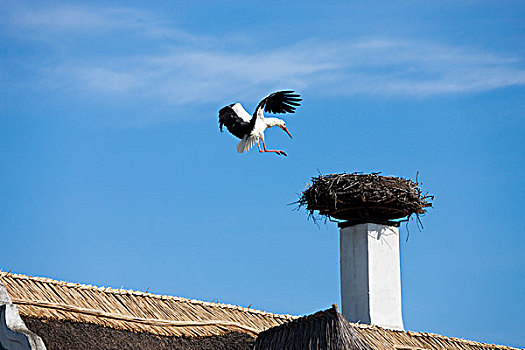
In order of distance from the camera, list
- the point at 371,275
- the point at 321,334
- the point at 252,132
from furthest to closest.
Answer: the point at 371,275
the point at 252,132
the point at 321,334

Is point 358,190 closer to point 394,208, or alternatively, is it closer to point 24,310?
point 394,208

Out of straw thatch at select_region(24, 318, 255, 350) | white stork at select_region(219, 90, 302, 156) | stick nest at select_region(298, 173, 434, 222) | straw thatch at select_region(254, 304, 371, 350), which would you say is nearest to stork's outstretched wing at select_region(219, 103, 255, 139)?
white stork at select_region(219, 90, 302, 156)

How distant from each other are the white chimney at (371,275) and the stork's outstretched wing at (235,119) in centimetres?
214

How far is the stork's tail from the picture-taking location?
29.7 ft

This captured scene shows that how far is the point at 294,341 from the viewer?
6.60m

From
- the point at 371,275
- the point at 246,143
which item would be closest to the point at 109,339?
the point at 246,143

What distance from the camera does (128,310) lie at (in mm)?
7098

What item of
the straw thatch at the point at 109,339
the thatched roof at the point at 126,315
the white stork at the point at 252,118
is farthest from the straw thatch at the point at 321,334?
the white stork at the point at 252,118

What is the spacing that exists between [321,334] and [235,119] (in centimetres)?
331

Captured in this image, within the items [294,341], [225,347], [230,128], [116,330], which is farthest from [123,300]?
[230,128]

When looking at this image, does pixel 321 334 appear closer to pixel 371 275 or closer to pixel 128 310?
pixel 128 310

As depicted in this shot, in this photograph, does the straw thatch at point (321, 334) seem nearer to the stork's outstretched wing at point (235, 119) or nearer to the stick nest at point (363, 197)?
the stork's outstretched wing at point (235, 119)

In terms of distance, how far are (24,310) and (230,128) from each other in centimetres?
345

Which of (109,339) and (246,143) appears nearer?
(109,339)
